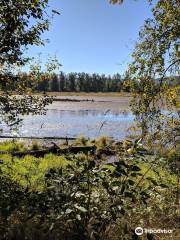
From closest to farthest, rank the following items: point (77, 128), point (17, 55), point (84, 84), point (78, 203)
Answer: point (78, 203) → point (17, 55) → point (77, 128) → point (84, 84)

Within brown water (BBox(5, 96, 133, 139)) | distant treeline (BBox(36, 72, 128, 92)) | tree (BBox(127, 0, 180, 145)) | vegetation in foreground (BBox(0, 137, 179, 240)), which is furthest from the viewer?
distant treeline (BBox(36, 72, 128, 92))

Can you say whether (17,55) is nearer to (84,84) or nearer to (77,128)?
(77,128)

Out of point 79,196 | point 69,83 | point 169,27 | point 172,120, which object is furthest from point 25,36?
point 69,83

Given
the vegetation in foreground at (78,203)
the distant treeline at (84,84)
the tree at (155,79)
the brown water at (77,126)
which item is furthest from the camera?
the distant treeline at (84,84)

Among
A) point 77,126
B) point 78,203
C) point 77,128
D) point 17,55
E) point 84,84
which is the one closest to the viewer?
point 78,203

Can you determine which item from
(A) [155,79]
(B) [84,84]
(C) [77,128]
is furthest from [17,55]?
(B) [84,84]

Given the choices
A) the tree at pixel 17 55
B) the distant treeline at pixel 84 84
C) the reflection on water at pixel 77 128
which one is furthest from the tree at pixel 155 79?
the distant treeline at pixel 84 84

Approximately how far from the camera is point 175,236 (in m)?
5.35

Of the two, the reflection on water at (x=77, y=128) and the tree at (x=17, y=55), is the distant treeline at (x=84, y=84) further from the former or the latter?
the tree at (x=17, y=55)

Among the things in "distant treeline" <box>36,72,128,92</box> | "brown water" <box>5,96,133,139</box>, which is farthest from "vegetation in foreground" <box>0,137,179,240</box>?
"distant treeline" <box>36,72,128,92</box>

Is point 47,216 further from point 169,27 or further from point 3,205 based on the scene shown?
point 169,27

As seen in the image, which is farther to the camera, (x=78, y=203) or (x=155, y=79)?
(x=155, y=79)

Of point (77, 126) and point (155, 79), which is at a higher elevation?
point (155, 79)

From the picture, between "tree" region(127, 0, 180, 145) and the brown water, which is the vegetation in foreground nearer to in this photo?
"tree" region(127, 0, 180, 145)
